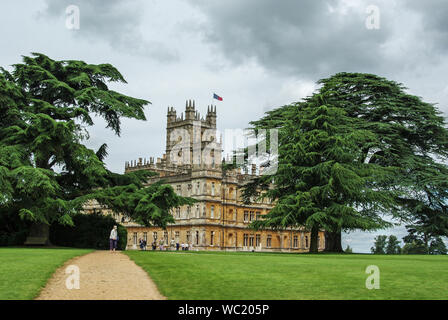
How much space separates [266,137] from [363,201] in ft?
25.0

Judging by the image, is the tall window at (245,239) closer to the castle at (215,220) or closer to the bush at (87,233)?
the castle at (215,220)

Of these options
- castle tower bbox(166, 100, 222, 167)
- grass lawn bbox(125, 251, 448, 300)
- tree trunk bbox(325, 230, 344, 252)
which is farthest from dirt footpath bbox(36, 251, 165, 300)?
castle tower bbox(166, 100, 222, 167)

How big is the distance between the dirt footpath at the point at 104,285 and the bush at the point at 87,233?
16.3 metres

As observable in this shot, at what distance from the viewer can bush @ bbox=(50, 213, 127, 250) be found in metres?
31.4

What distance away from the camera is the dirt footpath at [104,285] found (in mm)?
10492

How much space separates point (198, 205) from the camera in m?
65.8

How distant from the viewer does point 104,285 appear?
1177cm

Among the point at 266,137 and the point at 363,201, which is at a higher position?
the point at 266,137

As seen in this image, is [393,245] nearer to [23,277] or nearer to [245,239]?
[245,239]

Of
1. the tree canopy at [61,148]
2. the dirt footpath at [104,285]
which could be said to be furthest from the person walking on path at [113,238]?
the dirt footpath at [104,285]

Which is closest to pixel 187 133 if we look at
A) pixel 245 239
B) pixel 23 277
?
pixel 245 239
